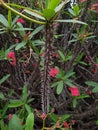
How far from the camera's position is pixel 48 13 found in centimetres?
76

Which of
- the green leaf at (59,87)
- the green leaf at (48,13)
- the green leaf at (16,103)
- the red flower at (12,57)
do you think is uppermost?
the green leaf at (48,13)

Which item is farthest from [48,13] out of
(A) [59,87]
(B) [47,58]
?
(A) [59,87]

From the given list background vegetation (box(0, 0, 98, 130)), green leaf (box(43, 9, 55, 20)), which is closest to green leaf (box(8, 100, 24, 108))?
background vegetation (box(0, 0, 98, 130))

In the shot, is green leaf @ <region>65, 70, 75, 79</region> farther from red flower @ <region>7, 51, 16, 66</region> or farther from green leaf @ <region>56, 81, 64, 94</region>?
red flower @ <region>7, 51, 16, 66</region>

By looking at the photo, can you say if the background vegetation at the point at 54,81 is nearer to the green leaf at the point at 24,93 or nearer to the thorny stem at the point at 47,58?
the green leaf at the point at 24,93

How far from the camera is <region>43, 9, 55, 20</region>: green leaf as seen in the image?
0.75m

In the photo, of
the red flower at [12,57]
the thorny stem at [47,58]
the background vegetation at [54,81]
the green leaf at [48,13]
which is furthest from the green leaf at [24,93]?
the green leaf at [48,13]

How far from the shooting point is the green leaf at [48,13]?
0.75m

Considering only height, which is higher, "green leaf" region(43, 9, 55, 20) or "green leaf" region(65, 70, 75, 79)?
"green leaf" region(43, 9, 55, 20)

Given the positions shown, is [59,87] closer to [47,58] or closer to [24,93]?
[24,93]

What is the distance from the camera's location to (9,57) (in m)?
1.56

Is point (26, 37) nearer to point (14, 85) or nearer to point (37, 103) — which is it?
point (14, 85)

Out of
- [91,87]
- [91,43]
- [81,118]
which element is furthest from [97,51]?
[81,118]

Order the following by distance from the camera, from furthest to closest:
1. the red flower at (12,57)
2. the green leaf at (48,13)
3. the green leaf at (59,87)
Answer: the red flower at (12,57) → the green leaf at (59,87) → the green leaf at (48,13)
